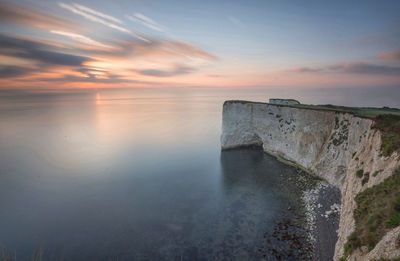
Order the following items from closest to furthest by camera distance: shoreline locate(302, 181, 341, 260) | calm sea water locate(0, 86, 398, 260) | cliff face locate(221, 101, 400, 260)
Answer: cliff face locate(221, 101, 400, 260)
shoreline locate(302, 181, 341, 260)
calm sea water locate(0, 86, 398, 260)

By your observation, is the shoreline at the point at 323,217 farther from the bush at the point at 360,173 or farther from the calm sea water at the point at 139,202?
the bush at the point at 360,173

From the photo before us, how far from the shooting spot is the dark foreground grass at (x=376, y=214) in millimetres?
7332

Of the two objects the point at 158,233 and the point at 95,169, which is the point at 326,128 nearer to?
the point at 158,233

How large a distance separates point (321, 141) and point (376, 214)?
68.8ft

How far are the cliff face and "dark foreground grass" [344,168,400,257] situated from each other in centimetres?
54

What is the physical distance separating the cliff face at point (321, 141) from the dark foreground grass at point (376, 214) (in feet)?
1.78

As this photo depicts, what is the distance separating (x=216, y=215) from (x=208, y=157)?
1927 centimetres

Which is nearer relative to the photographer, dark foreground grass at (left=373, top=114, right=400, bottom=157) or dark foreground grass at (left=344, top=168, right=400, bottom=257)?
dark foreground grass at (left=344, top=168, right=400, bottom=257)

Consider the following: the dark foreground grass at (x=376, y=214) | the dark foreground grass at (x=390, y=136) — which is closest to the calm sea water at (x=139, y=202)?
the dark foreground grass at (x=376, y=214)

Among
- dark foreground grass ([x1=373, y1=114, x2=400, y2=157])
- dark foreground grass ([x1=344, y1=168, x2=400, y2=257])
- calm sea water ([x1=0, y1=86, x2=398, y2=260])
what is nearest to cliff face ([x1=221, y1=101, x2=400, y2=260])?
dark foreground grass ([x1=373, y1=114, x2=400, y2=157])

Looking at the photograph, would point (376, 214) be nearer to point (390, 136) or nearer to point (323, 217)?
point (390, 136)

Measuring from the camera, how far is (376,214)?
8.07m

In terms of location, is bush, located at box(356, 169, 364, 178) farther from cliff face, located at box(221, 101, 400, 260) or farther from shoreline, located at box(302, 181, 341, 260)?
shoreline, located at box(302, 181, 341, 260)

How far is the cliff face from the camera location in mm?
11781
